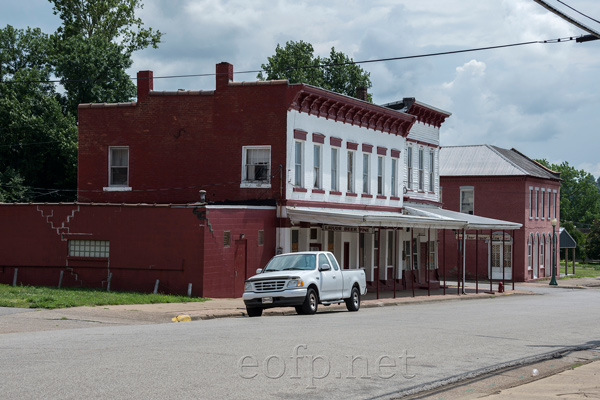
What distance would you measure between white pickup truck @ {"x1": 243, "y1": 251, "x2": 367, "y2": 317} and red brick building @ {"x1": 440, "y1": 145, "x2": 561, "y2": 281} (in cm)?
3387

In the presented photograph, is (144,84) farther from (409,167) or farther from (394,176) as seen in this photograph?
(409,167)

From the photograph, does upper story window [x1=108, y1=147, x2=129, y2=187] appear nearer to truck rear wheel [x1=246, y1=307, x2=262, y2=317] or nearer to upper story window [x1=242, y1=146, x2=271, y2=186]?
upper story window [x1=242, y1=146, x2=271, y2=186]

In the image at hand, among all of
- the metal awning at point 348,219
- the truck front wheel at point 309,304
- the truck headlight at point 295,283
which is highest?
the metal awning at point 348,219

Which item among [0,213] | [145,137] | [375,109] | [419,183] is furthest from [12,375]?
[419,183]

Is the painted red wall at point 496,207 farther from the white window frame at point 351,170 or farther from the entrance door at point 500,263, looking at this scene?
the white window frame at point 351,170

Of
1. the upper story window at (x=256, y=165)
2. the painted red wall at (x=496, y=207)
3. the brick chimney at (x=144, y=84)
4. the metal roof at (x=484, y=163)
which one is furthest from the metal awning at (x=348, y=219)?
the metal roof at (x=484, y=163)

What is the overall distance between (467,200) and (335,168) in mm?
26294

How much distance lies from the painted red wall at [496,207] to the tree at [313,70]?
14214mm

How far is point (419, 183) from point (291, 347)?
105 ft

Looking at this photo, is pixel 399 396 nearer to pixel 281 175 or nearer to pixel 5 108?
pixel 281 175

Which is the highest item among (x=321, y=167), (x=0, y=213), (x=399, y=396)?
(x=321, y=167)

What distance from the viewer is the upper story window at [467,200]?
2344 inches

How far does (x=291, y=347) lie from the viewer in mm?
13672

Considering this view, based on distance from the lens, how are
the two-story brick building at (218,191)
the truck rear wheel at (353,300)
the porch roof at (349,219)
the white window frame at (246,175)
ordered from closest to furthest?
the truck rear wheel at (353,300) → the two-story brick building at (218,191) → the porch roof at (349,219) → the white window frame at (246,175)
